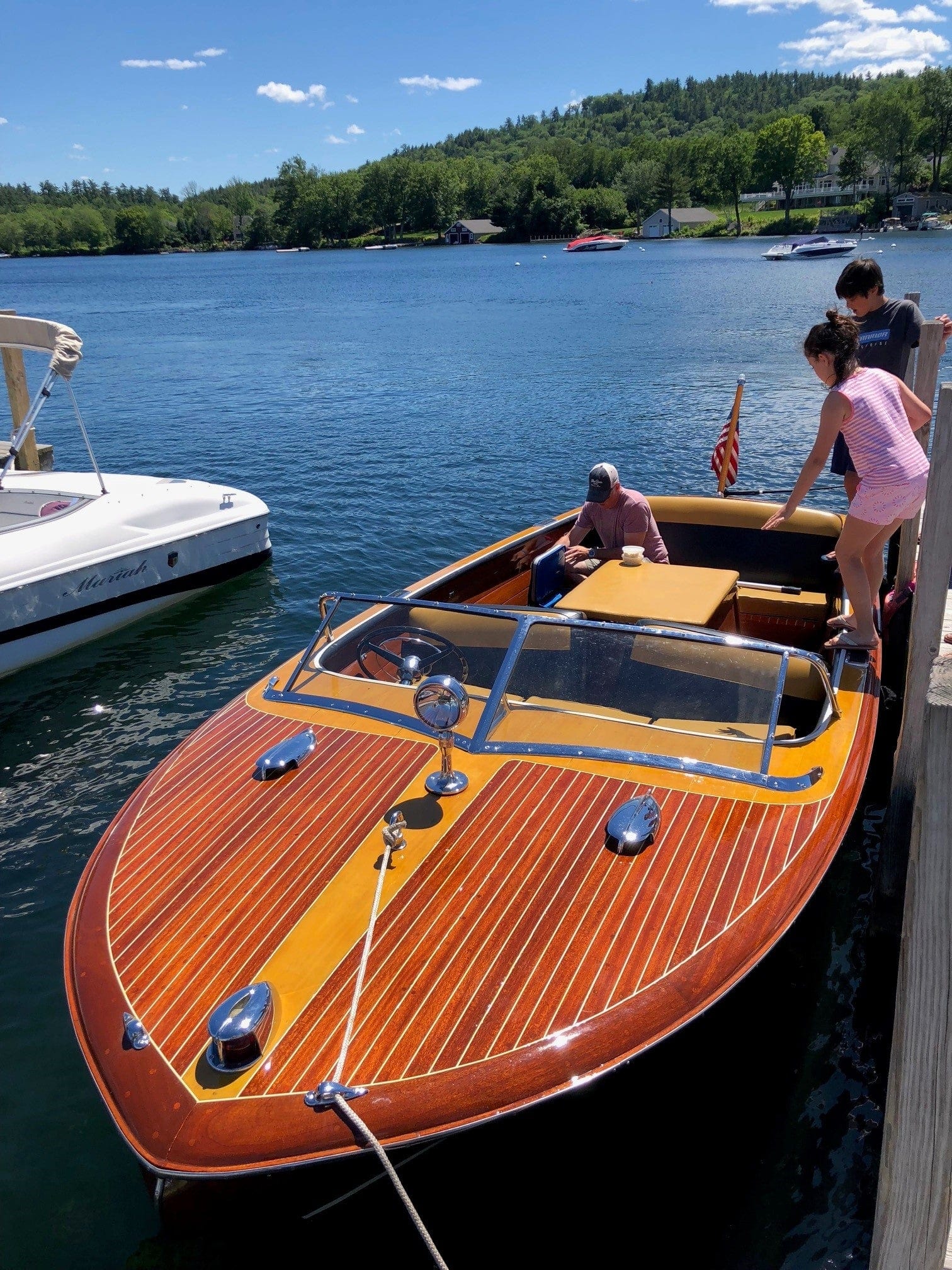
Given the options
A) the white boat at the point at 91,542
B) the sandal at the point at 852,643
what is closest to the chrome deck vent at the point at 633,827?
the sandal at the point at 852,643

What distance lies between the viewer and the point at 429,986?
3283mm

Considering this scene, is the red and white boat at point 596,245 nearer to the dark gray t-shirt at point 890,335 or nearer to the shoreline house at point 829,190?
the shoreline house at point 829,190

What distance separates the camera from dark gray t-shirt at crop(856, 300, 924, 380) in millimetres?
7203

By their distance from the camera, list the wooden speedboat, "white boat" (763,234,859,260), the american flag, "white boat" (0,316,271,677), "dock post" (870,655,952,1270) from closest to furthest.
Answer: "dock post" (870,655,952,1270), the wooden speedboat, "white boat" (0,316,271,677), the american flag, "white boat" (763,234,859,260)

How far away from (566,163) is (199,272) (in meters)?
80.2

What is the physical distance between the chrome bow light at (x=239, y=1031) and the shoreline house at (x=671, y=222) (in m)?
131

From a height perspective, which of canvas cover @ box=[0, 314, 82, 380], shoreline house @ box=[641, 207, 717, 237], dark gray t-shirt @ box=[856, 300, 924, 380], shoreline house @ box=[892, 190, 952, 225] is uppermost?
shoreline house @ box=[641, 207, 717, 237]

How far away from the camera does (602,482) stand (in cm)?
673

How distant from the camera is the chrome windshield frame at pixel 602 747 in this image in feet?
14.1

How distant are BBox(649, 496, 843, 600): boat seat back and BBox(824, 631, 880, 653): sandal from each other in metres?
2.06

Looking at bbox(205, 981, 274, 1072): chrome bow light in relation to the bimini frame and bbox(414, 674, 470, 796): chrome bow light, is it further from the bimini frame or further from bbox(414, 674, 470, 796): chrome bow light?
the bimini frame

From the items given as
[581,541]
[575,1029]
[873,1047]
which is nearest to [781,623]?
[581,541]

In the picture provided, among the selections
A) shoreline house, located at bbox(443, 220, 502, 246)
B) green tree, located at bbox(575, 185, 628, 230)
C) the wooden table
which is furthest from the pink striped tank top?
shoreline house, located at bbox(443, 220, 502, 246)

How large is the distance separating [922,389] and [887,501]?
246 cm
